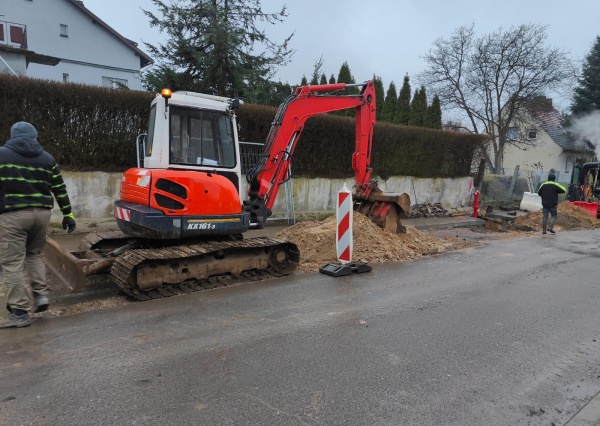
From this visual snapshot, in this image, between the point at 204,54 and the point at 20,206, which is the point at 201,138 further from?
the point at 204,54

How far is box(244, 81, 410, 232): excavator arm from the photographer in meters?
7.62

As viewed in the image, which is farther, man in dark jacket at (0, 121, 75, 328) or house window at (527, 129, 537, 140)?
house window at (527, 129, 537, 140)

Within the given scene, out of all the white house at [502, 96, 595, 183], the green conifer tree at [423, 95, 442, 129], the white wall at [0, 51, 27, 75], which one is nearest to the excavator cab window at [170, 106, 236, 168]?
the white wall at [0, 51, 27, 75]

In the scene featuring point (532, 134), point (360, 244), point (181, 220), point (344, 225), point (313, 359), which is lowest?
point (313, 359)

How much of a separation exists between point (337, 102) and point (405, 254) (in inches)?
129

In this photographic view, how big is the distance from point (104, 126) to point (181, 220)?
19.4ft

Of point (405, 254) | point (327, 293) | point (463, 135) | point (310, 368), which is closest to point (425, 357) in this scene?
point (310, 368)

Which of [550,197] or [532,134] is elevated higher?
[532,134]

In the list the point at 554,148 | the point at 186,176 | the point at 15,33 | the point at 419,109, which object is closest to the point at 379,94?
the point at 419,109

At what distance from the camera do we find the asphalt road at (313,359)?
304cm

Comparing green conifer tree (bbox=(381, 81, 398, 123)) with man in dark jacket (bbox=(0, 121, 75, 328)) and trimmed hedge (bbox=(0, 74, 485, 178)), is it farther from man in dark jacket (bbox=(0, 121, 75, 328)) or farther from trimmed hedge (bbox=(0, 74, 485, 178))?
man in dark jacket (bbox=(0, 121, 75, 328))

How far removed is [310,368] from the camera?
145 inches

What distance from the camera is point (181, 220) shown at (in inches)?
230

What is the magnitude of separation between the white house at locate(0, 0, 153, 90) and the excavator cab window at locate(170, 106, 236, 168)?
19307 millimetres
